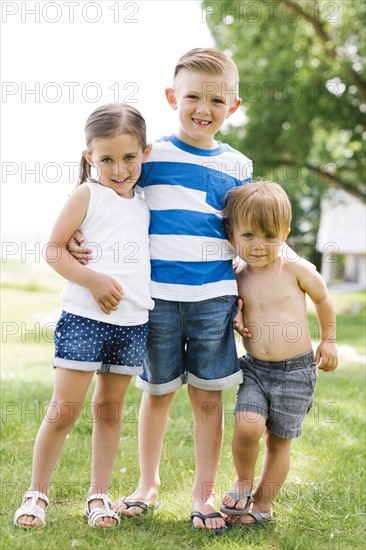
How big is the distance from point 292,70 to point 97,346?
557 inches

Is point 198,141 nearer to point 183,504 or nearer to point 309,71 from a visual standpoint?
point 183,504

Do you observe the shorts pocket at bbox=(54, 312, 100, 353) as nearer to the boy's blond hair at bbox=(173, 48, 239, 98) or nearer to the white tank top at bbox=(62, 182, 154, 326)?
the white tank top at bbox=(62, 182, 154, 326)

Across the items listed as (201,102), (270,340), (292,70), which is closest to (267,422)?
(270,340)

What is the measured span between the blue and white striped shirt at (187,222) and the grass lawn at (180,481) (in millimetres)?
928

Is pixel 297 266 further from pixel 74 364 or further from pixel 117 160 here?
pixel 74 364

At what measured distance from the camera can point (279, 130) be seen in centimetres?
1694

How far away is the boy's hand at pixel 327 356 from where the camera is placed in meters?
2.95

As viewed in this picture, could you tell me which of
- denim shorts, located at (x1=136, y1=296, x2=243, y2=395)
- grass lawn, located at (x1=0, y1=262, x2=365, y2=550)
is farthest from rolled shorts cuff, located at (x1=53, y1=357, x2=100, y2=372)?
grass lawn, located at (x1=0, y1=262, x2=365, y2=550)

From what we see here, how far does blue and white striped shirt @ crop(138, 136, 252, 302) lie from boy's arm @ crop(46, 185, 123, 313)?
25 cm

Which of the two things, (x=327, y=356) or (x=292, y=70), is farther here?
(x=292, y=70)

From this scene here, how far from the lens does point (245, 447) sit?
2.82 m

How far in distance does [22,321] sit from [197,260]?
1083 centimetres

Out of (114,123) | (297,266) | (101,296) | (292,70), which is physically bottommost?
(101,296)

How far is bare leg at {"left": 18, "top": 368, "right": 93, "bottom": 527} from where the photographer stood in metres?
2.68
